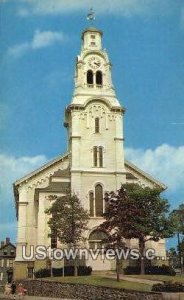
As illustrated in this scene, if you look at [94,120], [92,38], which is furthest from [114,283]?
[92,38]

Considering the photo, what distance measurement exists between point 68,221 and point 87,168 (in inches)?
468

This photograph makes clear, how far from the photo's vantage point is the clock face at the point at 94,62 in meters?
62.6

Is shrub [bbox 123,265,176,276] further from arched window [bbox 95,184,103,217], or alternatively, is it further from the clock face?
the clock face

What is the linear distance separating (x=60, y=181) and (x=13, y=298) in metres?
23.2

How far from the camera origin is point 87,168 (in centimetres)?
5709

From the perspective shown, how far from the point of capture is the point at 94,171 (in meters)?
57.0

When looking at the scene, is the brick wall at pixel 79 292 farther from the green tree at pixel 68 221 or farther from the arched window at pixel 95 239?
the arched window at pixel 95 239

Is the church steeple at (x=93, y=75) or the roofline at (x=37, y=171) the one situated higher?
the church steeple at (x=93, y=75)

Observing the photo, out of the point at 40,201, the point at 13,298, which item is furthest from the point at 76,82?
the point at 13,298

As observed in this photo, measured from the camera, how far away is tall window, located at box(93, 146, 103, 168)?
190ft

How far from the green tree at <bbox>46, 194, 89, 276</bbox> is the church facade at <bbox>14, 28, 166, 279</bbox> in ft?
21.6

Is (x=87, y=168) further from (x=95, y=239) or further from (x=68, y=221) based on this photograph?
(x=68, y=221)

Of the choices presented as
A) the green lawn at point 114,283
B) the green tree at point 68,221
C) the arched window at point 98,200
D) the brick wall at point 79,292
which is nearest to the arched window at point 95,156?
the arched window at point 98,200

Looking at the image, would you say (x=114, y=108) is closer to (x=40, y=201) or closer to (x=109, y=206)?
(x=40, y=201)
